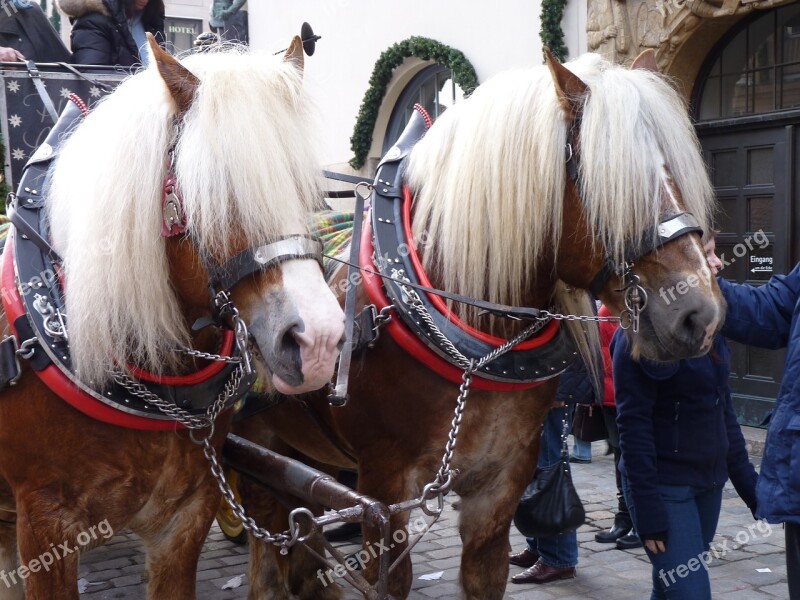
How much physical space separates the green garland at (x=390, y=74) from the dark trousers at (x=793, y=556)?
5.74 m

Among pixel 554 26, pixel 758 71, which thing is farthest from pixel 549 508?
pixel 554 26

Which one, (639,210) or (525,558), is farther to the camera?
(525,558)

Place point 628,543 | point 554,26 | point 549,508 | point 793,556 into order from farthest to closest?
point 554,26 < point 628,543 < point 549,508 < point 793,556

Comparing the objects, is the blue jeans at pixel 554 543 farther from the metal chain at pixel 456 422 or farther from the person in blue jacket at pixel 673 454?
the metal chain at pixel 456 422

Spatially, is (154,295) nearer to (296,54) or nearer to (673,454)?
(296,54)

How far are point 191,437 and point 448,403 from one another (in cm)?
74

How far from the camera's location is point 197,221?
2.05 metres

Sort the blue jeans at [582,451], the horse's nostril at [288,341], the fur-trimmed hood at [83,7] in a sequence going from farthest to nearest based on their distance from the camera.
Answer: the blue jeans at [582,451] → the fur-trimmed hood at [83,7] → the horse's nostril at [288,341]

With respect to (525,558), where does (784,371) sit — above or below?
above

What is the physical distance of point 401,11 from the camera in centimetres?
947

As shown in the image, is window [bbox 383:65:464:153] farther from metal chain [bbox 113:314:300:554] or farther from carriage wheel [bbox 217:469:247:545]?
metal chain [bbox 113:314:300:554]

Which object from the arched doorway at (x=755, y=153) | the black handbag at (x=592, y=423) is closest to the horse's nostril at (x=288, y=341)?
the black handbag at (x=592, y=423)

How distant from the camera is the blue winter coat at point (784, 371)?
8.70 feet

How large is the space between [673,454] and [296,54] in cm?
174
